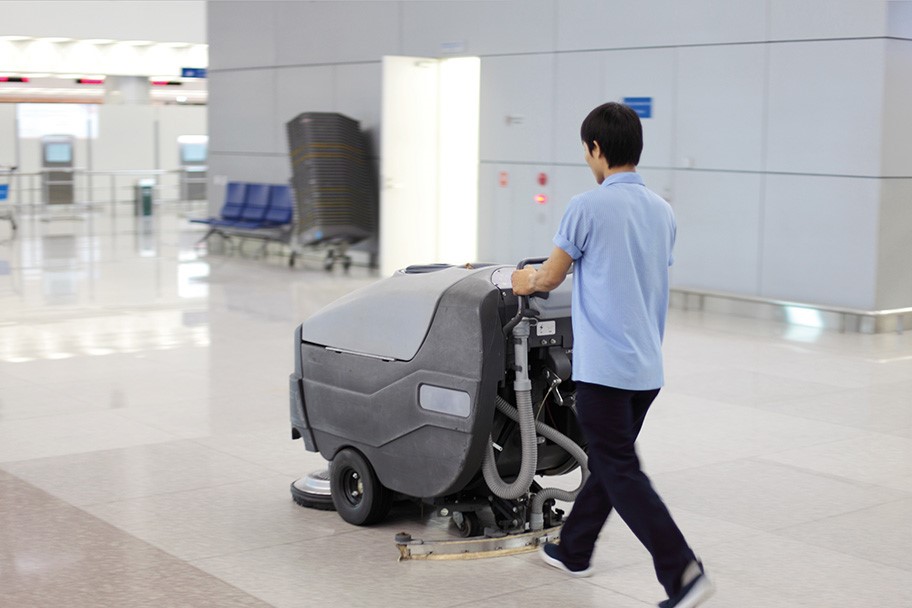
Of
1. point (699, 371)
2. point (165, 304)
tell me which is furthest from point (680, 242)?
point (165, 304)

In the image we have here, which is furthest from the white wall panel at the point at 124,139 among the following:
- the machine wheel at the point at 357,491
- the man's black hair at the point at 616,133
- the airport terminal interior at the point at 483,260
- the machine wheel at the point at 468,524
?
the man's black hair at the point at 616,133

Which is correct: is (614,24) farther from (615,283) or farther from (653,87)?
(615,283)

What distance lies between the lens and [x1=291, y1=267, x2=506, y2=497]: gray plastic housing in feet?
14.6

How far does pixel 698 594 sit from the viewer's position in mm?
3891

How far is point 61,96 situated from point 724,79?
89.7 feet

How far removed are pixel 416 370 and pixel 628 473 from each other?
1.01m

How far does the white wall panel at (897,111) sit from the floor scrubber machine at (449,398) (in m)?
7.20

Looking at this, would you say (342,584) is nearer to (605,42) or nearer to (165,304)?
(165,304)

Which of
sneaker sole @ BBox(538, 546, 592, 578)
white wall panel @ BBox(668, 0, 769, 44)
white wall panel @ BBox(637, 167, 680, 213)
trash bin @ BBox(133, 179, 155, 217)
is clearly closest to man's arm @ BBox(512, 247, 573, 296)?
sneaker sole @ BBox(538, 546, 592, 578)

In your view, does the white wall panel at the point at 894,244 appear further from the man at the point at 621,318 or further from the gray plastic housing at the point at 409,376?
the man at the point at 621,318

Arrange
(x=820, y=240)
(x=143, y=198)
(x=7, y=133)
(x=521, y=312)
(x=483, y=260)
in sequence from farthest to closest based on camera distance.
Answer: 1. (x=7, y=133)
2. (x=143, y=198)
3. (x=483, y=260)
4. (x=820, y=240)
5. (x=521, y=312)

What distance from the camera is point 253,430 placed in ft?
22.5

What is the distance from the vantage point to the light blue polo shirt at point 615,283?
13.0 ft

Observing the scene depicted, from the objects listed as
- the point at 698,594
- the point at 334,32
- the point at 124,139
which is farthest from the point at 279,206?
the point at 124,139
